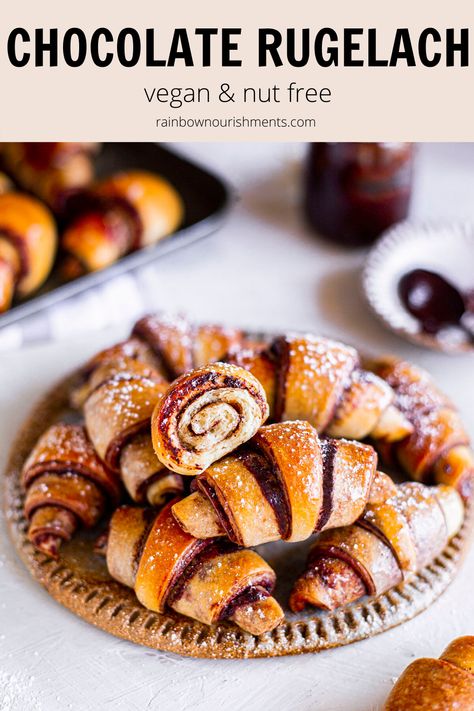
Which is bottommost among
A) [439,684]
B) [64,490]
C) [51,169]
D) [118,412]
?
[439,684]

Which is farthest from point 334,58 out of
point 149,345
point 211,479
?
point 211,479

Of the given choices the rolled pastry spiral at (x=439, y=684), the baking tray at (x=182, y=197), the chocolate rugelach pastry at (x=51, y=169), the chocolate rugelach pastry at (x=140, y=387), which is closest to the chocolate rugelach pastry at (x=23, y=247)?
the baking tray at (x=182, y=197)

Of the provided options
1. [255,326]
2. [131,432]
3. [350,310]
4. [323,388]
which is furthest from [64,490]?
[350,310]

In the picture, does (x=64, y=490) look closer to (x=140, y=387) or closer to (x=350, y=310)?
(x=140, y=387)

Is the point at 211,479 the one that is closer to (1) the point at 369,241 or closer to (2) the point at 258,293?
(2) the point at 258,293

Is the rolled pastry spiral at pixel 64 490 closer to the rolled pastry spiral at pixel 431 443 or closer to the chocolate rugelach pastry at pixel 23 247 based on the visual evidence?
the rolled pastry spiral at pixel 431 443

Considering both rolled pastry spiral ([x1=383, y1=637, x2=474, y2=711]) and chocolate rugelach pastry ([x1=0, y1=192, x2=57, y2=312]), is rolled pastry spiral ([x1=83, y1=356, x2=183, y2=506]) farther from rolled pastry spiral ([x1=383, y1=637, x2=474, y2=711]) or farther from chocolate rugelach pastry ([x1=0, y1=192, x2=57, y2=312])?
chocolate rugelach pastry ([x1=0, y1=192, x2=57, y2=312])
